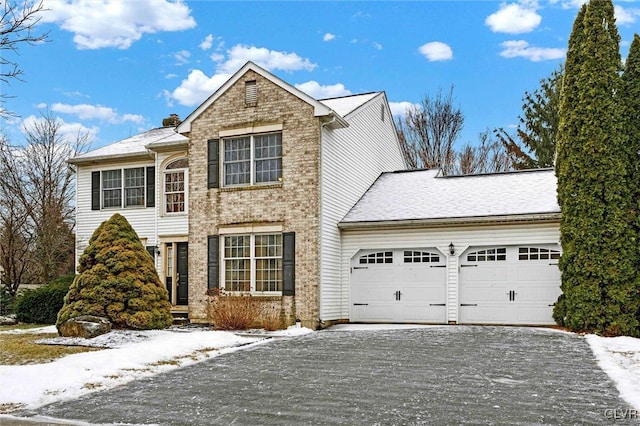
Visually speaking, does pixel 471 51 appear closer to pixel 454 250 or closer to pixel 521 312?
pixel 454 250

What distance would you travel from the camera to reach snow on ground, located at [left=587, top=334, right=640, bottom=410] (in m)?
8.43

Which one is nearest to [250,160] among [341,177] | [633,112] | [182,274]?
[341,177]

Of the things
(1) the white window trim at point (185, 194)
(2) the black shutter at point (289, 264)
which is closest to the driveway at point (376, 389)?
(2) the black shutter at point (289, 264)

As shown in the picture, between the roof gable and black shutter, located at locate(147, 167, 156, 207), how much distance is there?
2.65 metres

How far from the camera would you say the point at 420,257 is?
57.8ft

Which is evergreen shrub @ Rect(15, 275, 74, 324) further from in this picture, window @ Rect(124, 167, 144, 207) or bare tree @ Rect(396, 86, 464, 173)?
bare tree @ Rect(396, 86, 464, 173)

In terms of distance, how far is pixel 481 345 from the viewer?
12.7 meters

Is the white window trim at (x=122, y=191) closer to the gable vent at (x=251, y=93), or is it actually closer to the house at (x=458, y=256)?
the gable vent at (x=251, y=93)

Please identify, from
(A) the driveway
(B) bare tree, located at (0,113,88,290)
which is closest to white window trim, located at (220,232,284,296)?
(A) the driveway

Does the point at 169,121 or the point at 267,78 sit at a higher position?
the point at 169,121

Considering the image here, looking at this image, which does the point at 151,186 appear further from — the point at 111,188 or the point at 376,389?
the point at 376,389

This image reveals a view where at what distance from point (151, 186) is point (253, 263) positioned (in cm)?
549

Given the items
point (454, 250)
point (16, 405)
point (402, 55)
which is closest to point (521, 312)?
point (454, 250)

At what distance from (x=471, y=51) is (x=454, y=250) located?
335 inches
